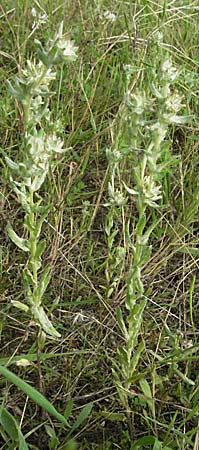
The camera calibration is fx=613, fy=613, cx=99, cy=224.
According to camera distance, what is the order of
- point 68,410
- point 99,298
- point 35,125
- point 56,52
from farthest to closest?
point 99,298, point 68,410, point 35,125, point 56,52

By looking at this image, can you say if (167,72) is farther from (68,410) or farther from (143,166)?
(68,410)

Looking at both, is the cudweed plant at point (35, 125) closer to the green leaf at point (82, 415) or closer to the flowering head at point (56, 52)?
the flowering head at point (56, 52)

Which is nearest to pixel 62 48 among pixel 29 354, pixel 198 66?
pixel 29 354

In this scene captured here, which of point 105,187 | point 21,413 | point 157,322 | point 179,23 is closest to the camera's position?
point 21,413

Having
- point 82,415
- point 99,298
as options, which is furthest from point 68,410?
point 99,298

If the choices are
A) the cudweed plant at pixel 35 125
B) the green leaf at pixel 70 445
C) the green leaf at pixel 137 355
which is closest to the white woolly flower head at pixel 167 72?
the cudweed plant at pixel 35 125

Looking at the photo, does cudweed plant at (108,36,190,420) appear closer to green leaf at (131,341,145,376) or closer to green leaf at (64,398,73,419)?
green leaf at (131,341,145,376)

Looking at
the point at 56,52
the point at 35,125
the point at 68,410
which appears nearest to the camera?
the point at 56,52

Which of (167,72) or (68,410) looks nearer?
(167,72)

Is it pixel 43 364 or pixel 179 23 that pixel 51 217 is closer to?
pixel 43 364
